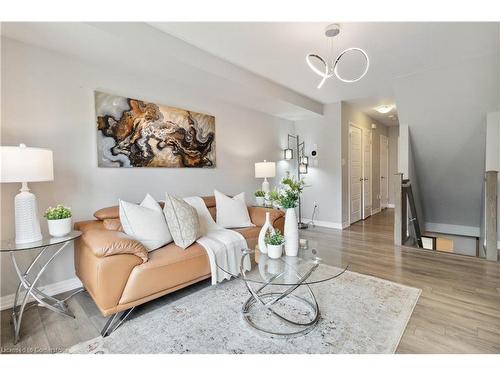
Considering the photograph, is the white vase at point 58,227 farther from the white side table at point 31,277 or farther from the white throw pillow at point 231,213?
the white throw pillow at point 231,213

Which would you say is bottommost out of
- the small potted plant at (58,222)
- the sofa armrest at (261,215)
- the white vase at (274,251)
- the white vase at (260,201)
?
the white vase at (274,251)

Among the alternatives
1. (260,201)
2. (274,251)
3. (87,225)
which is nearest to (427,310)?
(274,251)

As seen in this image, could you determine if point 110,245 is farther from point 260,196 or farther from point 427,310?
point 260,196

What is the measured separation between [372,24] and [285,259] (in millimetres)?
2234

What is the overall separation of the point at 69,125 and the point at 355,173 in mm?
5037

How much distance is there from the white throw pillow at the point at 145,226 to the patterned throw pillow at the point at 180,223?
79 mm

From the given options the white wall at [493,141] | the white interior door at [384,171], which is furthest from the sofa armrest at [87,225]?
the white interior door at [384,171]

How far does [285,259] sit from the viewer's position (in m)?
1.96

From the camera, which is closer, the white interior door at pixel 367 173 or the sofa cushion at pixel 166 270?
the sofa cushion at pixel 166 270

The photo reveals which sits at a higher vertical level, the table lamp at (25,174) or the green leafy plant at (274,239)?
the table lamp at (25,174)

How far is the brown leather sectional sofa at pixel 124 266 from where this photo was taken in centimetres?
176
